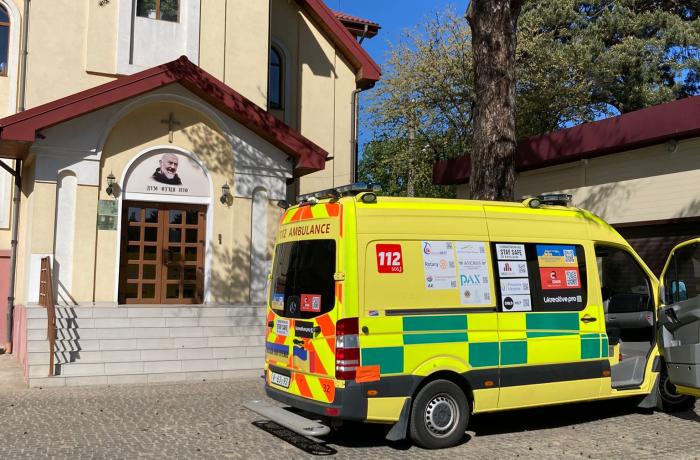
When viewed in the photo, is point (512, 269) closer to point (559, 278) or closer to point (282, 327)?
point (559, 278)

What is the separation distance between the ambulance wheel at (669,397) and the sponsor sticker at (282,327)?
4485mm

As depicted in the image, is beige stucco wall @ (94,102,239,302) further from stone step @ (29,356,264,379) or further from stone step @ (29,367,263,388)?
stone step @ (29,367,263,388)

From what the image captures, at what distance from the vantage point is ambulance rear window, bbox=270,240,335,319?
6461 mm

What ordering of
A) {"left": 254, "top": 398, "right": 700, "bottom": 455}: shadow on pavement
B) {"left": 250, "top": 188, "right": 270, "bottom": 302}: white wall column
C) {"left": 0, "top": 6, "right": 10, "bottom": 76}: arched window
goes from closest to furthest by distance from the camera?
1. {"left": 254, "top": 398, "right": 700, "bottom": 455}: shadow on pavement
2. {"left": 250, "top": 188, "right": 270, "bottom": 302}: white wall column
3. {"left": 0, "top": 6, "right": 10, "bottom": 76}: arched window

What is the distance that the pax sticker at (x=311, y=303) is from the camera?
6516 mm

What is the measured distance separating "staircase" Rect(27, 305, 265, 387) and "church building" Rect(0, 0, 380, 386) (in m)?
0.02

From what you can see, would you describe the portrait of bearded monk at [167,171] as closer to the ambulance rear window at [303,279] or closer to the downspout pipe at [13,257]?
the downspout pipe at [13,257]

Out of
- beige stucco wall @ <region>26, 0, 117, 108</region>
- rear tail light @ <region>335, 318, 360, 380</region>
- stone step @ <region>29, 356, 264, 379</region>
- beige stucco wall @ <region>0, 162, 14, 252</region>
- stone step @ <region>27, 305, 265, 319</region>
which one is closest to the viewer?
rear tail light @ <region>335, 318, 360, 380</region>

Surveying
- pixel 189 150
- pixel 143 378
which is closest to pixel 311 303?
pixel 143 378

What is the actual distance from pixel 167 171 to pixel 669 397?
9.27m

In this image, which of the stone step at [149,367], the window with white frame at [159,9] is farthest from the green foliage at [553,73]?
the stone step at [149,367]

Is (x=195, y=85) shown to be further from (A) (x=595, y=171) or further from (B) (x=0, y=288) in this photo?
(A) (x=595, y=171)

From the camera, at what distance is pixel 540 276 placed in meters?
7.26

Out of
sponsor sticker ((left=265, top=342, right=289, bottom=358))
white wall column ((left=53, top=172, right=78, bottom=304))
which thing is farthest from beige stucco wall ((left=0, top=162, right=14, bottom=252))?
sponsor sticker ((left=265, top=342, right=289, bottom=358))
